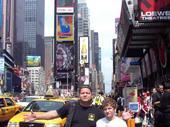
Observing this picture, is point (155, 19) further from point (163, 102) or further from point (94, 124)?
point (94, 124)

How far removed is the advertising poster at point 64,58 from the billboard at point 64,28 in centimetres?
257

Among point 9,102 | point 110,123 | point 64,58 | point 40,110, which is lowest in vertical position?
point 9,102

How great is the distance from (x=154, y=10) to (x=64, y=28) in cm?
13856

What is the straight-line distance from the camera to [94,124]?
6.78 m

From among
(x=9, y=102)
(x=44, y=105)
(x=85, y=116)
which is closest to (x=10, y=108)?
(x=9, y=102)

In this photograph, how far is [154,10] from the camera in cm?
2142

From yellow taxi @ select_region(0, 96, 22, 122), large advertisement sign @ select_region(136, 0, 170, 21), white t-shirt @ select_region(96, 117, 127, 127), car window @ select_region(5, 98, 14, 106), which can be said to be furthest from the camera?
car window @ select_region(5, 98, 14, 106)

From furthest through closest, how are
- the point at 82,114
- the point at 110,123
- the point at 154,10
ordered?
the point at 154,10, the point at 82,114, the point at 110,123

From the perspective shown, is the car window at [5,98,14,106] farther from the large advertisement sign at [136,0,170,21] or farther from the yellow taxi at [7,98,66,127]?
the large advertisement sign at [136,0,170,21]

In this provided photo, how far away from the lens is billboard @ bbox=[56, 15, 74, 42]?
517 ft

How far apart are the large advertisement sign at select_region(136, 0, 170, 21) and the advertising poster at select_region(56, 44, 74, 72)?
130905 millimetres

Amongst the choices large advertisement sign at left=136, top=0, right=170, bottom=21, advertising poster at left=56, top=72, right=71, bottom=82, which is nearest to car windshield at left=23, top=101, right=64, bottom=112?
large advertisement sign at left=136, top=0, right=170, bottom=21

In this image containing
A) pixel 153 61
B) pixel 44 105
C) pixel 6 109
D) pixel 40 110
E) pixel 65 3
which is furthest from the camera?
pixel 65 3

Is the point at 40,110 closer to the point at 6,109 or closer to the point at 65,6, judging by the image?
the point at 6,109
